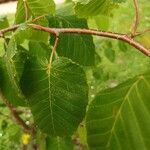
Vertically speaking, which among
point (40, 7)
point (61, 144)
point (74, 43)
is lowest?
point (61, 144)

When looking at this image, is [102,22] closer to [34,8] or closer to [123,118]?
[34,8]

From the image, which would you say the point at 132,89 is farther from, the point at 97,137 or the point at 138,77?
the point at 97,137

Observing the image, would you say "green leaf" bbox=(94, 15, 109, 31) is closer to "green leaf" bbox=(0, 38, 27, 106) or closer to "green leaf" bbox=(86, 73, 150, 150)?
"green leaf" bbox=(0, 38, 27, 106)

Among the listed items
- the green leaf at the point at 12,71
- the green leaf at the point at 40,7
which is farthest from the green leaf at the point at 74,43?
the green leaf at the point at 12,71

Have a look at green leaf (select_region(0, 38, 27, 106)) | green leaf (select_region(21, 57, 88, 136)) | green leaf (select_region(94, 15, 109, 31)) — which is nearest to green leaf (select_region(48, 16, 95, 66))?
green leaf (select_region(0, 38, 27, 106))

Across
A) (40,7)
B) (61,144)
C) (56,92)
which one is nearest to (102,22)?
(40,7)

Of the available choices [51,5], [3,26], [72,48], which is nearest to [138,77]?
[72,48]

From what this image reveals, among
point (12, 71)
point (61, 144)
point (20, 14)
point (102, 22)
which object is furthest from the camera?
point (102, 22)
